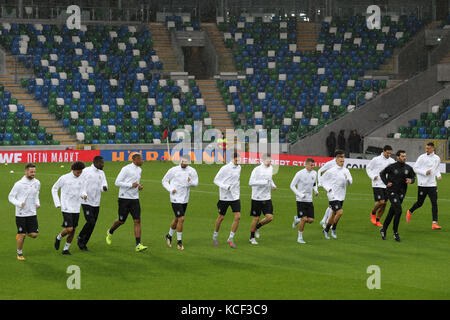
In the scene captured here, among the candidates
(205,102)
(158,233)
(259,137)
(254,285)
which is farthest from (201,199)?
(205,102)

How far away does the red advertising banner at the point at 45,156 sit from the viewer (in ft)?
143

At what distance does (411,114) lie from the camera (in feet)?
157

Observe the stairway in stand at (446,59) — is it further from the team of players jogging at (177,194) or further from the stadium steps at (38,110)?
the team of players jogging at (177,194)

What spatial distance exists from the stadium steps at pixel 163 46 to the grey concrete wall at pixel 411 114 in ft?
55.2

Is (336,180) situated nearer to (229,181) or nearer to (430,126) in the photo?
(229,181)

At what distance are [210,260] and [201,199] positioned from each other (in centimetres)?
1152

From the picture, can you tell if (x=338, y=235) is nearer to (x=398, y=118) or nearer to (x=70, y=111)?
(x=398, y=118)

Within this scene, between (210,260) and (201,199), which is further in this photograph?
(201,199)

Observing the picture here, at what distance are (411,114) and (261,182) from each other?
3254cm

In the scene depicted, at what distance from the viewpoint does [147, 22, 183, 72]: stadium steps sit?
57.0m

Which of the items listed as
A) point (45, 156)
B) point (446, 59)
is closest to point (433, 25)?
point (446, 59)

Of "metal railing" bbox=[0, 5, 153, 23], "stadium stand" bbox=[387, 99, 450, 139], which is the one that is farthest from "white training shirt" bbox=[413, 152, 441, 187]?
"metal railing" bbox=[0, 5, 153, 23]

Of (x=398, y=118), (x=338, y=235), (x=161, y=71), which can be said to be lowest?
(x=338, y=235)

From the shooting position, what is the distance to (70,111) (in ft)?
163
